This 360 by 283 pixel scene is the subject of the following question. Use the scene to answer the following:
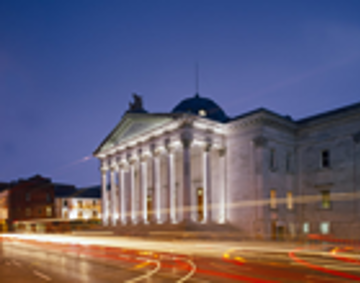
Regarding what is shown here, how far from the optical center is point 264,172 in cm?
3575

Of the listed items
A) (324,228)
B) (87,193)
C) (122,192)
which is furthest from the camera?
(87,193)

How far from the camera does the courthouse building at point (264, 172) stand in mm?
34938

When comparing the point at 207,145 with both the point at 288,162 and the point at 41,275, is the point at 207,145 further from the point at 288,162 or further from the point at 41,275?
the point at 41,275

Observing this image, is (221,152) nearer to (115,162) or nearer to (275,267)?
(115,162)

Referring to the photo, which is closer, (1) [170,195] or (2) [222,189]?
(1) [170,195]

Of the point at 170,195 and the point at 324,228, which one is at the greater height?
the point at 170,195

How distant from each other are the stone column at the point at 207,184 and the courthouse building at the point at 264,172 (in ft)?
0.37

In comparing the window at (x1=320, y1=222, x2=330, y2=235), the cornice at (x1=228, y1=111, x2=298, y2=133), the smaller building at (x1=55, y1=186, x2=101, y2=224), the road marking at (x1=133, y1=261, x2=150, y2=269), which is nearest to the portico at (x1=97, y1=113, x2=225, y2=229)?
the cornice at (x1=228, y1=111, x2=298, y2=133)

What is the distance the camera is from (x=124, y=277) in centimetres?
1291

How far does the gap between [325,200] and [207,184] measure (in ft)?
42.9

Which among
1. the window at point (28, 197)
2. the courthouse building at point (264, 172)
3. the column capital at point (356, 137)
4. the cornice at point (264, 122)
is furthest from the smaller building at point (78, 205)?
the column capital at point (356, 137)

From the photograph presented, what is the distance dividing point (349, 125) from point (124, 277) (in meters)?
30.6

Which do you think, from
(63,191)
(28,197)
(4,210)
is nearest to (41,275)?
(28,197)

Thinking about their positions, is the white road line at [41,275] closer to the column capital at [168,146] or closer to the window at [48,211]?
the column capital at [168,146]
